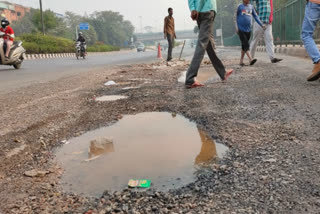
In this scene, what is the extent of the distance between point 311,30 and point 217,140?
2.97 metres

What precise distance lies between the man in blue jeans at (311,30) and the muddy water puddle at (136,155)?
89.1 inches

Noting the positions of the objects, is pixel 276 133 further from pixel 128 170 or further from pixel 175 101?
pixel 175 101

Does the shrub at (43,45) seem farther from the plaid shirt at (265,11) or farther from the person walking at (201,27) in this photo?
the person walking at (201,27)

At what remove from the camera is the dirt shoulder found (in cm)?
132

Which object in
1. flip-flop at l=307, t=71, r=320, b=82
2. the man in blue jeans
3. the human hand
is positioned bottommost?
flip-flop at l=307, t=71, r=320, b=82

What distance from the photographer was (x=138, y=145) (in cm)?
217

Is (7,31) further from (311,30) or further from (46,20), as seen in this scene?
(46,20)

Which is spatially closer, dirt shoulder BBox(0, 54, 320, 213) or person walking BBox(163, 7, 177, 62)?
dirt shoulder BBox(0, 54, 320, 213)

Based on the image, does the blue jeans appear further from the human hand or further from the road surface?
the road surface

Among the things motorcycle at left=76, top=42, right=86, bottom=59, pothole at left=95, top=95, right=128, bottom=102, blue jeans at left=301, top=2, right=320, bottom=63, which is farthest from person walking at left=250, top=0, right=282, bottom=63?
motorcycle at left=76, top=42, right=86, bottom=59

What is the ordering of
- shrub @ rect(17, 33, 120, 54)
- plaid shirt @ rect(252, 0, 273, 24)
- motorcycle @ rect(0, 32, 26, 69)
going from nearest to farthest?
1. plaid shirt @ rect(252, 0, 273, 24)
2. motorcycle @ rect(0, 32, 26, 69)
3. shrub @ rect(17, 33, 120, 54)

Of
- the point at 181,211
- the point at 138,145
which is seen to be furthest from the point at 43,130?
the point at 181,211

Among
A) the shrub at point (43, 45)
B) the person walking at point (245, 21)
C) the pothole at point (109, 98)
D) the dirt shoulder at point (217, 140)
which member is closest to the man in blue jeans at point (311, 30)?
the dirt shoulder at point (217, 140)

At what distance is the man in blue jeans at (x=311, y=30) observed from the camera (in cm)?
402
